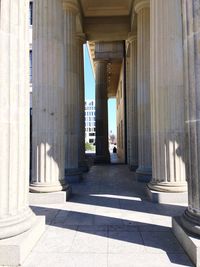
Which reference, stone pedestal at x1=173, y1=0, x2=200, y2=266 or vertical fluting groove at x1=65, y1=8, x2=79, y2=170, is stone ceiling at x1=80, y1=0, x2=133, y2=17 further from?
stone pedestal at x1=173, y1=0, x2=200, y2=266

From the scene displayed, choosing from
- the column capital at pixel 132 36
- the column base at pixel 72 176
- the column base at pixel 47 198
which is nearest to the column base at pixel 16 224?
the column base at pixel 47 198

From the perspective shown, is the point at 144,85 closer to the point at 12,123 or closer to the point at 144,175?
the point at 144,175

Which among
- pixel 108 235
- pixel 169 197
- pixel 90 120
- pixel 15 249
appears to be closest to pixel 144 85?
pixel 169 197

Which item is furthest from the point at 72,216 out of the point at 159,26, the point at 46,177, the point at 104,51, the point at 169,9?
the point at 104,51

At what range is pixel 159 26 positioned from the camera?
33.3 ft

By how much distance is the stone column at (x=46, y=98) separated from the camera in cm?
1008

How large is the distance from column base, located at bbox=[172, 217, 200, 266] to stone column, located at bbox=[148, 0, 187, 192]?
3.53m

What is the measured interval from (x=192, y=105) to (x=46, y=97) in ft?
20.0

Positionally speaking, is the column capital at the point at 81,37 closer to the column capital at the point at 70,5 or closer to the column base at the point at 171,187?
the column capital at the point at 70,5

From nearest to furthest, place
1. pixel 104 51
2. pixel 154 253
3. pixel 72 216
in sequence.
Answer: pixel 154 253 → pixel 72 216 → pixel 104 51

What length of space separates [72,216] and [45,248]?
2444 millimetres

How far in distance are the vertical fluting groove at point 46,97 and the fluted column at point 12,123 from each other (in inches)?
167

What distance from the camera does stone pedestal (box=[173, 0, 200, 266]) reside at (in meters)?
5.41

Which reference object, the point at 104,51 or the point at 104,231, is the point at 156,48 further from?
the point at 104,51
